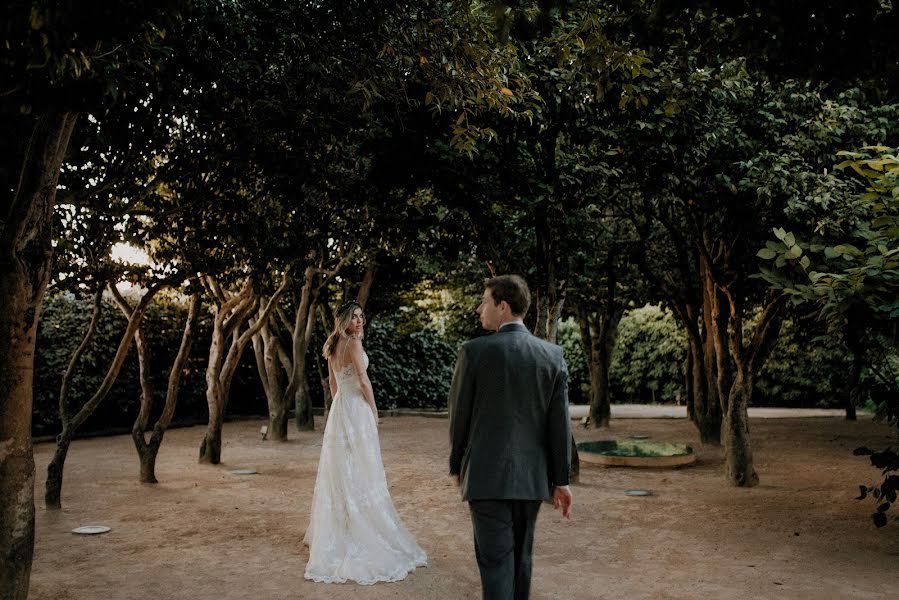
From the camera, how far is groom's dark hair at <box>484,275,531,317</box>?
14.0 feet

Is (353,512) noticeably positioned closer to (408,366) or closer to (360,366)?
(360,366)

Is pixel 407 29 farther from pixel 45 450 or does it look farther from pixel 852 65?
pixel 45 450

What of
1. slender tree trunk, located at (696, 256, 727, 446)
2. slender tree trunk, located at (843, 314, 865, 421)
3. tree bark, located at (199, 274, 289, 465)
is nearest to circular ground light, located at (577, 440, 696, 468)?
slender tree trunk, located at (696, 256, 727, 446)

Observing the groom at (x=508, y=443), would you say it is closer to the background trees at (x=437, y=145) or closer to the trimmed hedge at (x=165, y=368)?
the background trees at (x=437, y=145)

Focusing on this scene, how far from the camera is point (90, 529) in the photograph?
769 centimetres

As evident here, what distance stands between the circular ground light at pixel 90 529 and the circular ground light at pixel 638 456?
25.4 ft

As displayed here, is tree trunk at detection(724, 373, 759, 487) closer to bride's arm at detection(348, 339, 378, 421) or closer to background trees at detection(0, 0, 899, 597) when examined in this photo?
background trees at detection(0, 0, 899, 597)

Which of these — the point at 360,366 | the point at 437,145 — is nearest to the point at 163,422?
the point at 360,366

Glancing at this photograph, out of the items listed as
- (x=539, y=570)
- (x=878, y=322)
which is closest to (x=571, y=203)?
(x=878, y=322)

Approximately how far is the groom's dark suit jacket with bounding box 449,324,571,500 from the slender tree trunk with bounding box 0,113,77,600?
9.31ft

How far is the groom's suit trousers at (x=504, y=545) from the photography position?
156 inches

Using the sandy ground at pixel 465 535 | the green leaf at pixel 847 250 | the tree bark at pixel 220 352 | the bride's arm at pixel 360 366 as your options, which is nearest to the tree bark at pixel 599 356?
the sandy ground at pixel 465 535

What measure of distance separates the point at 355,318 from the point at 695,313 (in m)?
9.91

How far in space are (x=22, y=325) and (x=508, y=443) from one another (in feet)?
10.7
